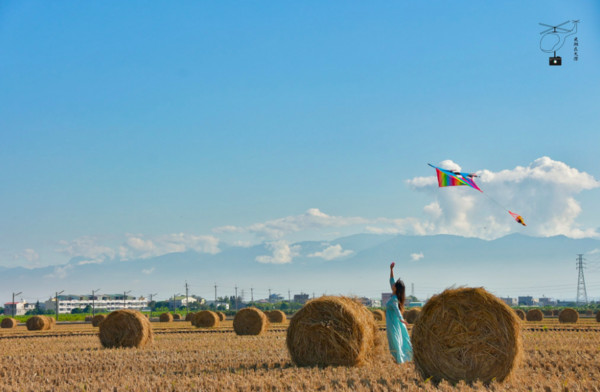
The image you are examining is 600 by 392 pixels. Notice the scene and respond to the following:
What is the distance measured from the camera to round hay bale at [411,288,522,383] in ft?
41.4

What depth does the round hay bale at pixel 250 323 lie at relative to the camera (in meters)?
34.3

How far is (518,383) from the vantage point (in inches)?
486

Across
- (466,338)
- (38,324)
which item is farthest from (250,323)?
(38,324)

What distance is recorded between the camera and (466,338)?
12.9m

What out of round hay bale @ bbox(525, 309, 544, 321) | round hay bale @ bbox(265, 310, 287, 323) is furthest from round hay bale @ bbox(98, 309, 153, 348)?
round hay bale @ bbox(525, 309, 544, 321)

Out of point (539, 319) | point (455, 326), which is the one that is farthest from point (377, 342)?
point (539, 319)

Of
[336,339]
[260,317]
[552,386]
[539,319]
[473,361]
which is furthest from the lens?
[539,319]

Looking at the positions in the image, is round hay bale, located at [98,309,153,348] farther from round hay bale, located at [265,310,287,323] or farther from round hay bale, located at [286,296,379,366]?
round hay bale, located at [265,310,287,323]

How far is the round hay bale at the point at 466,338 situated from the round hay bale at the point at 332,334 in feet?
7.60

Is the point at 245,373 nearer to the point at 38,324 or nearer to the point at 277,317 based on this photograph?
the point at 38,324

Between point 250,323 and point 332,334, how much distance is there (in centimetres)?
1948

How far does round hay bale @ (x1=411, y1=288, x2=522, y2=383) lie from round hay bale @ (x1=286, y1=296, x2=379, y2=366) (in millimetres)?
2318

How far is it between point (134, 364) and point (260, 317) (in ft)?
59.2

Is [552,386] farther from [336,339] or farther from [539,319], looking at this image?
[539,319]
